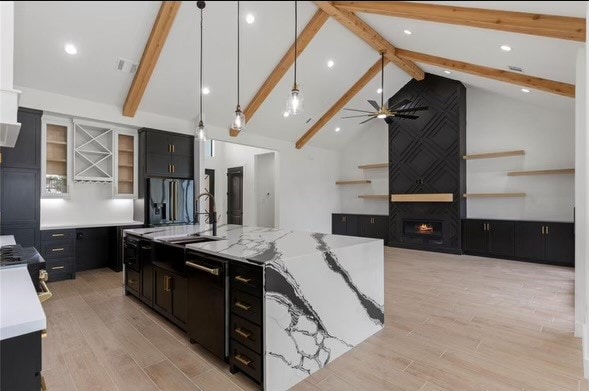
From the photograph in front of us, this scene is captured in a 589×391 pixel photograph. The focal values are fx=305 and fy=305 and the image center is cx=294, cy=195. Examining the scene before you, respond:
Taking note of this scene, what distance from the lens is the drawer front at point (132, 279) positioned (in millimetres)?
3600

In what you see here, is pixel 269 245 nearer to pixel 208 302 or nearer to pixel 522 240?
pixel 208 302

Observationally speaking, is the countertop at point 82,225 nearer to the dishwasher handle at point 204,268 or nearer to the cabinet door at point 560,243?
the dishwasher handle at point 204,268

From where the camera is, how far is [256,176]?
8.48 meters

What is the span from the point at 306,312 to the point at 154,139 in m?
4.60

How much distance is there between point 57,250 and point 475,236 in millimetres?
7657

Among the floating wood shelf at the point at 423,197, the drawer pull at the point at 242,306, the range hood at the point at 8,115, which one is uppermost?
the range hood at the point at 8,115

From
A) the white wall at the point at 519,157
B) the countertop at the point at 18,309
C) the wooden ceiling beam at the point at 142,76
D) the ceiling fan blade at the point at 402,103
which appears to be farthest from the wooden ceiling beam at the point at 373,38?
the countertop at the point at 18,309

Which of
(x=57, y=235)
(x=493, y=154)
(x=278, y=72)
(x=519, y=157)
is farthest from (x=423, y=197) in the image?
(x=57, y=235)

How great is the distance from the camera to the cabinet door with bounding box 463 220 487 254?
636 cm

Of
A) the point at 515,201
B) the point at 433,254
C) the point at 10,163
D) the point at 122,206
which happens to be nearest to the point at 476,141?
the point at 515,201

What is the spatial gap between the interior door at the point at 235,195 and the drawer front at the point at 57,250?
4505mm

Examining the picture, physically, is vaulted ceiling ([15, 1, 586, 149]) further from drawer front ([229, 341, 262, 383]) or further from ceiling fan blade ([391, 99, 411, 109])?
drawer front ([229, 341, 262, 383])

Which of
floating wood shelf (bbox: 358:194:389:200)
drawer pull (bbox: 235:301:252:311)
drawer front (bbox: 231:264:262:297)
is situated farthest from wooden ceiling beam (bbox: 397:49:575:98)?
drawer pull (bbox: 235:301:252:311)

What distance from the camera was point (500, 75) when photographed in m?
4.80
